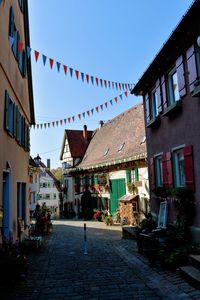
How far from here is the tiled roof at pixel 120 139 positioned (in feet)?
70.1

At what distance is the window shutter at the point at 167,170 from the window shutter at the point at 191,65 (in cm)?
252

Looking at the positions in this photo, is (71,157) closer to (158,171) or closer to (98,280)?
(158,171)

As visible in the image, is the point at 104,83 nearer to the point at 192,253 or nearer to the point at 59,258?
the point at 59,258

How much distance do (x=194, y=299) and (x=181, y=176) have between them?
15.3 ft

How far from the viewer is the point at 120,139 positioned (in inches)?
995

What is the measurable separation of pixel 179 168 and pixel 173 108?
179 centimetres

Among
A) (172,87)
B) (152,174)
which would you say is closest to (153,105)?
(172,87)

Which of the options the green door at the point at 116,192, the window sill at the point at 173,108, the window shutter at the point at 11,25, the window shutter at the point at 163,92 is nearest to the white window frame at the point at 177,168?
the window sill at the point at 173,108

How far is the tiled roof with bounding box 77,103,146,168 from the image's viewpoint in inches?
842

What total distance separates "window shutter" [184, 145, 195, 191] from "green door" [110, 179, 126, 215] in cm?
1301

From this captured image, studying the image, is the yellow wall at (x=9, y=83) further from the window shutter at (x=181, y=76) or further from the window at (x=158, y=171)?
the window at (x=158, y=171)

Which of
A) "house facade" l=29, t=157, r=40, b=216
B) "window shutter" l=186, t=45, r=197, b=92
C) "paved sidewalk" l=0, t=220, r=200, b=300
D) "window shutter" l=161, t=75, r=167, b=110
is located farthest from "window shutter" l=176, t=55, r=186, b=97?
"house facade" l=29, t=157, r=40, b=216

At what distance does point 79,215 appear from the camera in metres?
31.2

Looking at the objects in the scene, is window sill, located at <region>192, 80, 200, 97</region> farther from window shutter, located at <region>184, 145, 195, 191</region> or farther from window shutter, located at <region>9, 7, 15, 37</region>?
window shutter, located at <region>9, 7, 15, 37</region>
